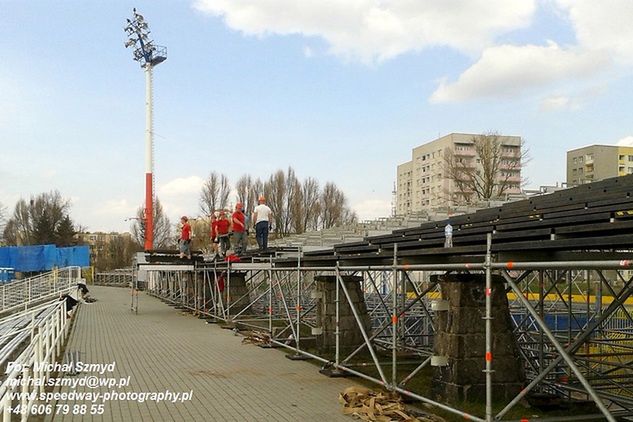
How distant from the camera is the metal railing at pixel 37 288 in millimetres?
31141

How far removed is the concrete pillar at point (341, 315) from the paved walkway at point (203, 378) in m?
0.96

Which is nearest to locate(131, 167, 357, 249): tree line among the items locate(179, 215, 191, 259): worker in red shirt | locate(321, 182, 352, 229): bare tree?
locate(321, 182, 352, 229): bare tree

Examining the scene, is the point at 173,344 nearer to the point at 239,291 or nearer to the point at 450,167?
the point at 239,291

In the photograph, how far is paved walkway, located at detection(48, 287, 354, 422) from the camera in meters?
8.70

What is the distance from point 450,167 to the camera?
5462 centimetres

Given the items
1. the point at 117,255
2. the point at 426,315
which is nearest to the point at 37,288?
the point at 426,315

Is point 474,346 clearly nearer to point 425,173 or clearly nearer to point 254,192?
point 254,192

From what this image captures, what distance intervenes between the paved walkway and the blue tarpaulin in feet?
80.2

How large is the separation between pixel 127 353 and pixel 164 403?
5.61 m

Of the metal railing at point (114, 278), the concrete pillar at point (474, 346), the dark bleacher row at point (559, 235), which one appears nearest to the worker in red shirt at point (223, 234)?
the dark bleacher row at point (559, 235)

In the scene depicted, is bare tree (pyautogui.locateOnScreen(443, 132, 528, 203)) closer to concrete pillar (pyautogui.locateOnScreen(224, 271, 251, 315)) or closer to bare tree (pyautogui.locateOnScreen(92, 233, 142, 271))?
concrete pillar (pyautogui.locateOnScreen(224, 271, 251, 315))

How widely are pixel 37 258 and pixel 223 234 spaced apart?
1044 inches

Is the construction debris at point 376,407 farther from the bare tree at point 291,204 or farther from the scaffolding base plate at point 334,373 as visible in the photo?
the bare tree at point 291,204

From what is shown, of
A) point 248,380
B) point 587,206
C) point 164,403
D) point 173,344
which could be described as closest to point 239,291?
point 173,344
